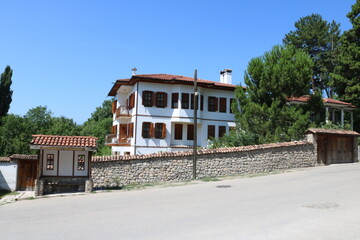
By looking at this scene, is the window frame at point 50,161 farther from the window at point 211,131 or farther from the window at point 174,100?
the window at point 211,131

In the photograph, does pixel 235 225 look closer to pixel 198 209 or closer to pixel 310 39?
pixel 198 209

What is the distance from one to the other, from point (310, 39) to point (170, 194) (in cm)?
4125

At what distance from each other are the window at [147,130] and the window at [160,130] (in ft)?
1.79

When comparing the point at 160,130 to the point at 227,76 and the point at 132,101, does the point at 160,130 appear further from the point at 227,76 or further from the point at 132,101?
the point at 227,76

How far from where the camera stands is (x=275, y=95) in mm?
27250

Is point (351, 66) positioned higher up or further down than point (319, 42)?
further down

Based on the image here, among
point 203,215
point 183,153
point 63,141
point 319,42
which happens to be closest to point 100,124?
point 319,42

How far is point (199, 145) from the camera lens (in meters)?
32.1

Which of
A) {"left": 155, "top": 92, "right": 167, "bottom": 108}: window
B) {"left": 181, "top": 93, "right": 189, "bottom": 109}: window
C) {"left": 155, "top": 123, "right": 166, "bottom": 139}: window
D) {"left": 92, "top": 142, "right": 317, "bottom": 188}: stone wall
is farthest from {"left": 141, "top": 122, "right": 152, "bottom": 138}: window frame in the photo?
{"left": 92, "top": 142, "right": 317, "bottom": 188}: stone wall

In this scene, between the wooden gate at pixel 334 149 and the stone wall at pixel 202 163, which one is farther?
the wooden gate at pixel 334 149

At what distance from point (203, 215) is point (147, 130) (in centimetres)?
2086

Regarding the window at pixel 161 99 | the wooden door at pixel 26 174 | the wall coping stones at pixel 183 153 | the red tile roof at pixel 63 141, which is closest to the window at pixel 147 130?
the window at pixel 161 99

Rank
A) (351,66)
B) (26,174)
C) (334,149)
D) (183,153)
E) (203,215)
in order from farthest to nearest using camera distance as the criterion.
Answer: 1. (351,66)
2. (334,149)
3. (183,153)
4. (26,174)
5. (203,215)

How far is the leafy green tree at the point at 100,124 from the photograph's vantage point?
180 feet
